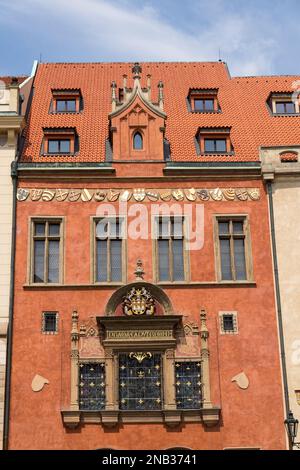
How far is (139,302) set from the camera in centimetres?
2517

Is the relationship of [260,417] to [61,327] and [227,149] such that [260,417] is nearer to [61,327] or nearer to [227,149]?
[61,327]

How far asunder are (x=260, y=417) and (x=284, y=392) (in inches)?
43.0

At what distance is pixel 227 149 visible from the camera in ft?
93.2

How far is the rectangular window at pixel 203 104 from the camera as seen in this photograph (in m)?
31.1

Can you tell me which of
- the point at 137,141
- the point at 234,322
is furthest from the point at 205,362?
the point at 137,141

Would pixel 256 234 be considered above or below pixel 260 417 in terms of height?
above

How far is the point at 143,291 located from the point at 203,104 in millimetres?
9504

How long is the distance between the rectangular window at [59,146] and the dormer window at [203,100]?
5602 millimetres

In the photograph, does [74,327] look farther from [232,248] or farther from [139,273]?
[232,248]

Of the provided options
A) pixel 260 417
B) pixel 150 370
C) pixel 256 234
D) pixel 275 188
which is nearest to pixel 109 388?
pixel 150 370

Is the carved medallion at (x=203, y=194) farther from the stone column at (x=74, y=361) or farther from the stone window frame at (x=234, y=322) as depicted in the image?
the stone column at (x=74, y=361)

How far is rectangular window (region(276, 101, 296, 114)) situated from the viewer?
31.0 metres

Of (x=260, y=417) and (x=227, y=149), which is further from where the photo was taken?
(x=227, y=149)
